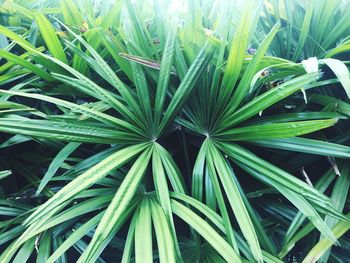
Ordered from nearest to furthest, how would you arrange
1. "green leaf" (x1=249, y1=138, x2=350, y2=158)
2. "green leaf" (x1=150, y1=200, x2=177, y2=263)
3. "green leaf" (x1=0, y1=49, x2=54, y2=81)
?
"green leaf" (x1=150, y1=200, x2=177, y2=263), "green leaf" (x1=249, y1=138, x2=350, y2=158), "green leaf" (x1=0, y1=49, x2=54, y2=81)

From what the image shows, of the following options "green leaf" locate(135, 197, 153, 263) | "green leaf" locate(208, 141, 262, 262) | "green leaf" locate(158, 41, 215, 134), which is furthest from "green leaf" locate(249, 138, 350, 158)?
"green leaf" locate(135, 197, 153, 263)

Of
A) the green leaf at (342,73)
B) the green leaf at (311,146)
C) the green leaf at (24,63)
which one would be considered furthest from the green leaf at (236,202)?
the green leaf at (24,63)

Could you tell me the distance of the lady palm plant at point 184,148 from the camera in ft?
2.06

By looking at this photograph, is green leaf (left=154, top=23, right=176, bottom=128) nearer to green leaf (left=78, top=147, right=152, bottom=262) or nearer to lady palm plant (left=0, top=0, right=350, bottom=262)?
lady palm plant (left=0, top=0, right=350, bottom=262)

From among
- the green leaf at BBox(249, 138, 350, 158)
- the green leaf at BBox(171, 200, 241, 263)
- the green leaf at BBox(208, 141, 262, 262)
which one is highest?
the green leaf at BBox(249, 138, 350, 158)

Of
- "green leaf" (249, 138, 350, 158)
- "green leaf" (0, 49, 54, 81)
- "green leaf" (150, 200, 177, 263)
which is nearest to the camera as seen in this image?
"green leaf" (150, 200, 177, 263)

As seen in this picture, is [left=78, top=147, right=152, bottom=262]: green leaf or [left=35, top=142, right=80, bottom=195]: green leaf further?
[left=35, top=142, right=80, bottom=195]: green leaf

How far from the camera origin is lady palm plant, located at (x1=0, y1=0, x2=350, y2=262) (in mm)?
626

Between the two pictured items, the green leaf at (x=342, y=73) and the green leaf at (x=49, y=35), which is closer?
the green leaf at (x=342, y=73)

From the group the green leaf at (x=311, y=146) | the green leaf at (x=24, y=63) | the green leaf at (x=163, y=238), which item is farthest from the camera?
the green leaf at (x=24, y=63)

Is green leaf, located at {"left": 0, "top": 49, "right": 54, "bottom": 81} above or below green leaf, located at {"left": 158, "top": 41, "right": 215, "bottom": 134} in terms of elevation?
below

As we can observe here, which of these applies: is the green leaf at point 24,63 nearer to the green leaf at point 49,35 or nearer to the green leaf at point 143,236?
the green leaf at point 49,35

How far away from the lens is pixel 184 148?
0.89 m

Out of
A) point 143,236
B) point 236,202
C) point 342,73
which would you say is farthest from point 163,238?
point 342,73
